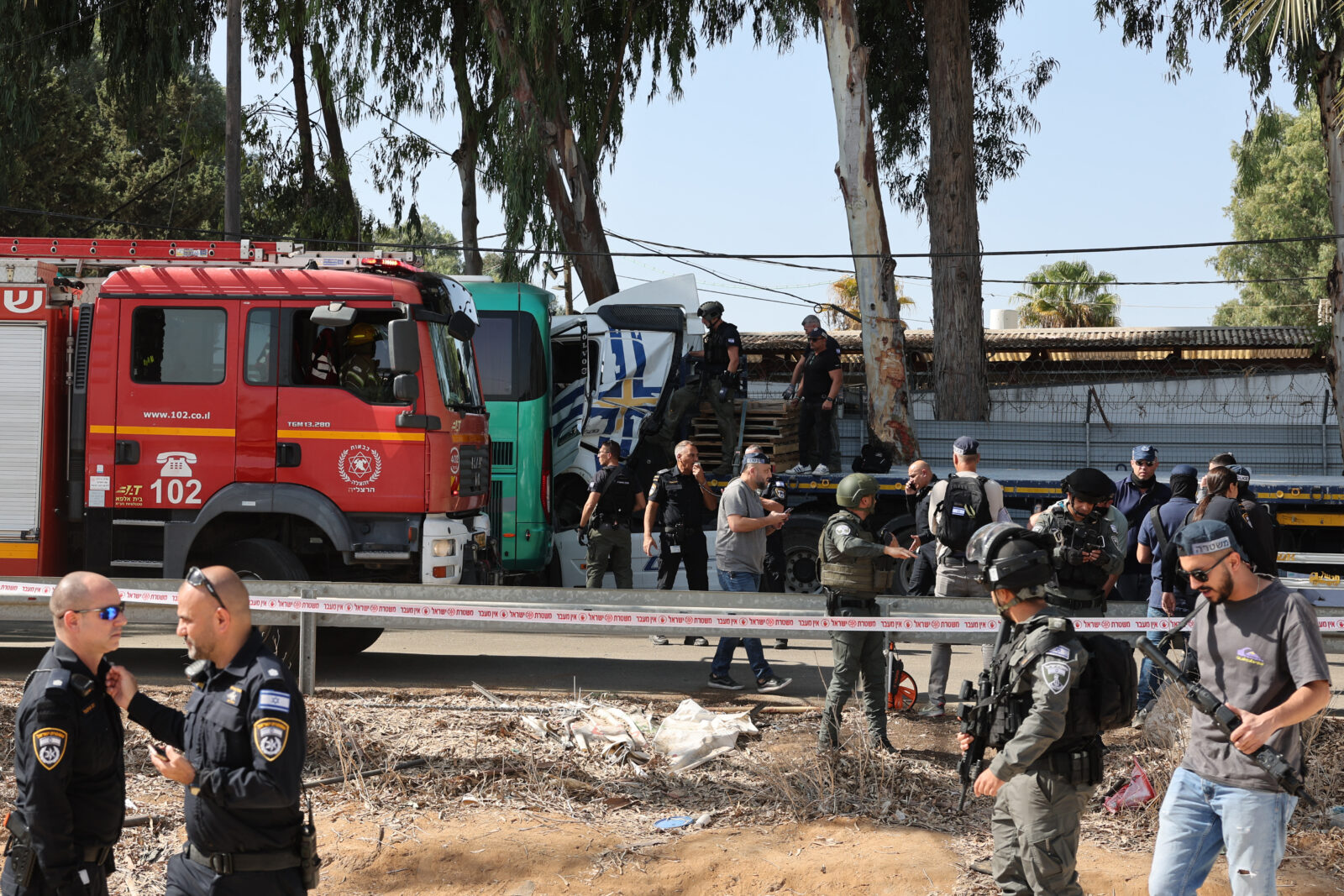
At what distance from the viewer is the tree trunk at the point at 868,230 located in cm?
1509

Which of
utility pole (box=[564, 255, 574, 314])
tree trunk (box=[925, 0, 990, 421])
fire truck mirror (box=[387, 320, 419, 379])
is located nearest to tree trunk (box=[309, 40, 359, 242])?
utility pole (box=[564, 255, 574, 314])

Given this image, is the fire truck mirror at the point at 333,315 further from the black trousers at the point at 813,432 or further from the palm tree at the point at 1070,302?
the palm tree at the point at 1070,302

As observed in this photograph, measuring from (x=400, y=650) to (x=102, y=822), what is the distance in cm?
684

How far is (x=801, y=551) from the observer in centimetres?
1258

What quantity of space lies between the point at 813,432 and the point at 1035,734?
9837 mm

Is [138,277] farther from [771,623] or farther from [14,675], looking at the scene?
[771,623]

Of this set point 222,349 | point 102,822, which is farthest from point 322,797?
point 222,349

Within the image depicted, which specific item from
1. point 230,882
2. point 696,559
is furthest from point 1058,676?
point 696,559

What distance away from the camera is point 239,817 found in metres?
3.27

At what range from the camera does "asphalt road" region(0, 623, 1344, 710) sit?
866cm

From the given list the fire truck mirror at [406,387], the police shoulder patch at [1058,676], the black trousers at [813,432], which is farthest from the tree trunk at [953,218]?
the police shoulder patch at [1058,676]

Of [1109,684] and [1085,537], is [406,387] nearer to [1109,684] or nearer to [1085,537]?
[1085,537]

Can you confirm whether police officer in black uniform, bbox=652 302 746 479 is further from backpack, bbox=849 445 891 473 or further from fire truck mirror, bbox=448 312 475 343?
fire truck mirror, bbox=448 312 475 343

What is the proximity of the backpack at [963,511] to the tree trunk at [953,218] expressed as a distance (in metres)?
9.94
